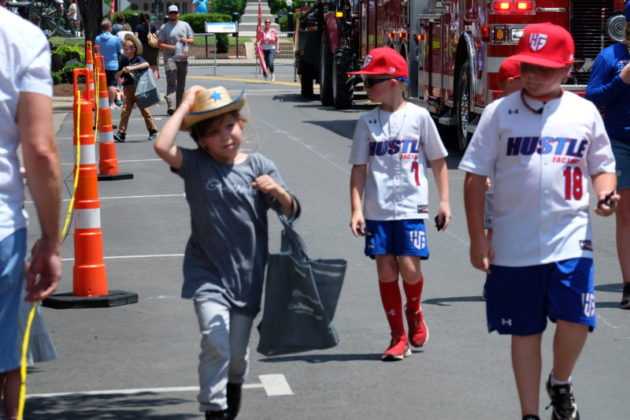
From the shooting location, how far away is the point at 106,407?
6102 millimetres

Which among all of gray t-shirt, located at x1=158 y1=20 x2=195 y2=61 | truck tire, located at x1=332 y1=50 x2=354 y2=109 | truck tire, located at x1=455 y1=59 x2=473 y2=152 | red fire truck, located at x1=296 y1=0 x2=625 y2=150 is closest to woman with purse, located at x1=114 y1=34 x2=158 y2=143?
red fire truck, located at x1=296 y1=0 x2=625 y2=150

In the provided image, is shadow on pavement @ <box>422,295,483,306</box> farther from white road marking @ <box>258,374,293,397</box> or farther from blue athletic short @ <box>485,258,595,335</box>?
blue athletic short @ <box>485,258,595,335</box>

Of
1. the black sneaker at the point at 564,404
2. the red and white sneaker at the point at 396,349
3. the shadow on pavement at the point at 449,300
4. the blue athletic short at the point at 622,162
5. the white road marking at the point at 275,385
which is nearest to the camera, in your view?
the black sneaker at the point at 564,404

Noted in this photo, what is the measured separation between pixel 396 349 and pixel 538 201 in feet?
6.43

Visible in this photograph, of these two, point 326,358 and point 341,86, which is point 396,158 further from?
point 341,86

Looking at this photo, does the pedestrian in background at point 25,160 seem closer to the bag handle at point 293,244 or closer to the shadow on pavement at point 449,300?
the bag handle at point 293,244

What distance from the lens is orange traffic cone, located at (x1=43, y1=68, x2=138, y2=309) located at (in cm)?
854

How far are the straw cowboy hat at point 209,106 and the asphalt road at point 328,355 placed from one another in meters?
0.19

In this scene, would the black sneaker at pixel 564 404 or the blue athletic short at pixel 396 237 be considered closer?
the black sneaker at pixel 564 404

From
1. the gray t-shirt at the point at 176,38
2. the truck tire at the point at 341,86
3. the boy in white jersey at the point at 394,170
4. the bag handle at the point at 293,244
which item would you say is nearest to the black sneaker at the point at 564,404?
the bag handle at the point at 293,244

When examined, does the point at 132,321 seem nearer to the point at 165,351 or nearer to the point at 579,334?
the point at 165,351

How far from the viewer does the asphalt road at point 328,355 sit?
6020 millimetres

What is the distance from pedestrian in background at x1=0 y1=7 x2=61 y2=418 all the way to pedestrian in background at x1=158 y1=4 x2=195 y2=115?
20197 millimetres

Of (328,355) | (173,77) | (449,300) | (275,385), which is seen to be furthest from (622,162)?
(173,77)
